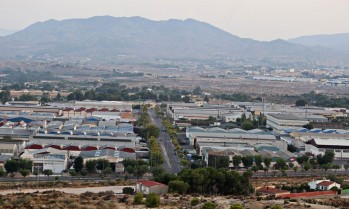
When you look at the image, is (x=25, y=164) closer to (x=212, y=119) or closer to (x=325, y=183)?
(x=325, y=183)

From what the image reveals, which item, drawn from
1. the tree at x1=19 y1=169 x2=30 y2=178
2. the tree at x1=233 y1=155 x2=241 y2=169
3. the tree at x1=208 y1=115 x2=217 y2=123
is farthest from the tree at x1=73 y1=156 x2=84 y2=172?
the tree at x1=208 y1=115 x2=217 y2=123

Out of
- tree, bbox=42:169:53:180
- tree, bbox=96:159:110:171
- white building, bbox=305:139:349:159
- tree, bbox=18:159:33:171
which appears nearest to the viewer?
tree, bbox=42:169:53:180

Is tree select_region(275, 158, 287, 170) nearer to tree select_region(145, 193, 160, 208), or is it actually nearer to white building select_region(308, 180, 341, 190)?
white building select_region(308, 180, 341, 190)

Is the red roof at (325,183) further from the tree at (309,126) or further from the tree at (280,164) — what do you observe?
the tree at (309,126)

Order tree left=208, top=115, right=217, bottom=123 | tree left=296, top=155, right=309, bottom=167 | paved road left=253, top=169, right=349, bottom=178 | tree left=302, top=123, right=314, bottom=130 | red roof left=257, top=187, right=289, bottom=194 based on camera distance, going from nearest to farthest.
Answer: red roof left=257, top=187, right=289, bottom=194 → paved road left=253, top=169, right=349, bottom=178 → tree left=296, top=155, right=309, bottom=167 → tree left=302, top=123, right=314, bottom=130 → tree left=208, top=115, right=217, bottom=123

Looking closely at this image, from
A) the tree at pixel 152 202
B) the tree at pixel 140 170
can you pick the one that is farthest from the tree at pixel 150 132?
the tree at pixel 152 202

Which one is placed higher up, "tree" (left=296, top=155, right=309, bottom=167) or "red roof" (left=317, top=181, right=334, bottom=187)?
"red roof" (left=317, top=181, right=334, bottom=187)

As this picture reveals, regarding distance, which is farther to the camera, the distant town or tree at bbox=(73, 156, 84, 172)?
tree at bbox=(73, 156, 84, 172)

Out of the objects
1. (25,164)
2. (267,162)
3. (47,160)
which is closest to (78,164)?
(47,160)

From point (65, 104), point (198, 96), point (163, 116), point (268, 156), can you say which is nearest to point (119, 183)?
point (268, 156)
